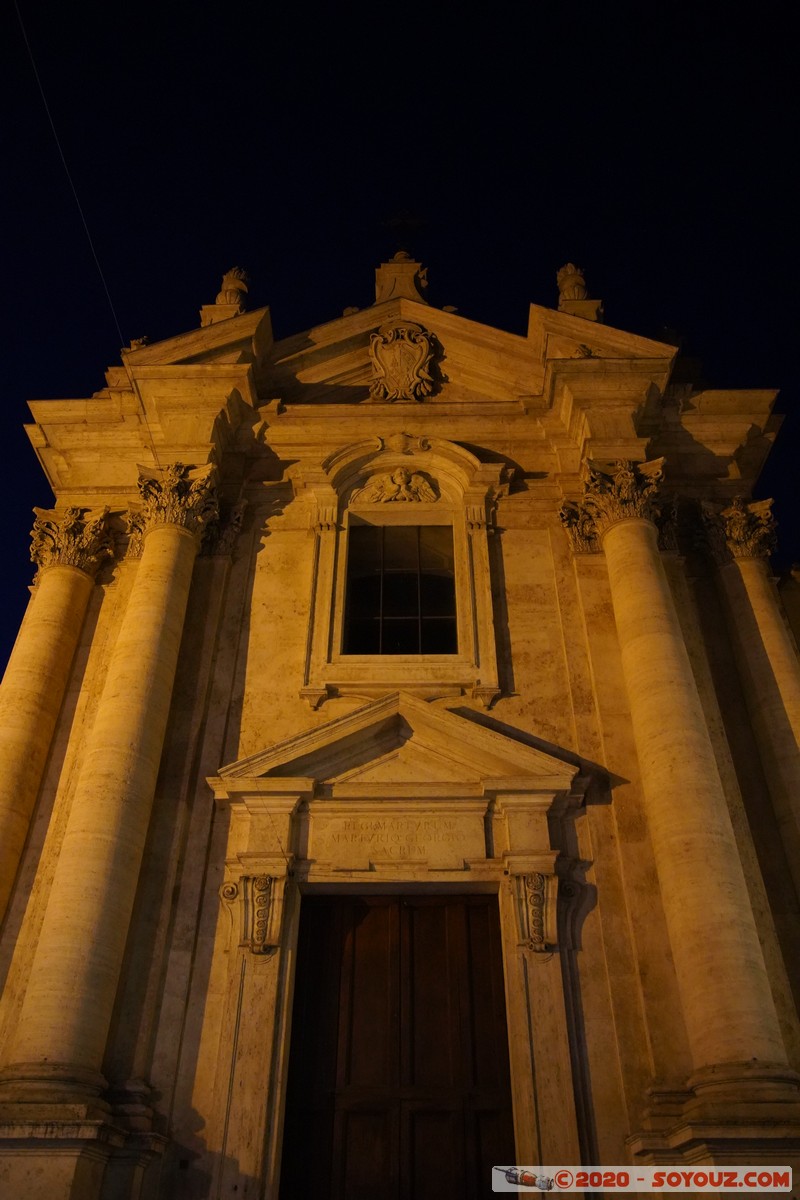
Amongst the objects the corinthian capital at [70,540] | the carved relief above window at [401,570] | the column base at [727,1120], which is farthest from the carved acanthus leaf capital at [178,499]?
the column base at [727,1120]

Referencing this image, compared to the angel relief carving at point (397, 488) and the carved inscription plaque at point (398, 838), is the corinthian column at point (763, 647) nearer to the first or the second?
the carved inscription plaque at point (398, 838)

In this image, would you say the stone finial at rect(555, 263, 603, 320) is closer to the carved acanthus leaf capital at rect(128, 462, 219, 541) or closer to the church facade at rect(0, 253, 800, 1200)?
the church facade at rect(0, 253, 800, 1200)

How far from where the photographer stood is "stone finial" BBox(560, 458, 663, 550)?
12.0 m

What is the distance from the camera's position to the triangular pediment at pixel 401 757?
10195mm

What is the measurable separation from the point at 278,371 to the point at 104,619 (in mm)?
4958

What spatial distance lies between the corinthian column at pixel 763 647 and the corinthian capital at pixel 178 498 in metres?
6.82

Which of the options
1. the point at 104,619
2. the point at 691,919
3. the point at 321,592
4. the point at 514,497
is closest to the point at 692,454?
the point at 514,497

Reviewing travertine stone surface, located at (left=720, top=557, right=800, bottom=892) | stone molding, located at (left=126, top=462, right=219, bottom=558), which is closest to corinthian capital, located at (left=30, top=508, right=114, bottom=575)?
stone molding, located at (left=126, top=462, right=219, bottom=558)

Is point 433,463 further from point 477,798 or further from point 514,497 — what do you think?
point 477,798

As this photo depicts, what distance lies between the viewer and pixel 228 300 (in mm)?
15117

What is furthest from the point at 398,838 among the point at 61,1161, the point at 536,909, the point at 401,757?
the point at 61,1161

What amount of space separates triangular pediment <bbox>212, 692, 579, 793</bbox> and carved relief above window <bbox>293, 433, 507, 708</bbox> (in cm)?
63

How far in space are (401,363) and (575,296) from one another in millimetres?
3103

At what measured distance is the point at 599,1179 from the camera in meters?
8.10
